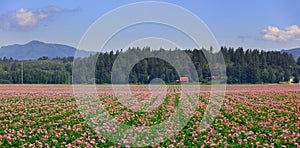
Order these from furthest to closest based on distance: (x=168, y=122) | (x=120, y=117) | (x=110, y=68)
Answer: (x=110, y=68)
(x=120, y=117)
(x=168, y=122)

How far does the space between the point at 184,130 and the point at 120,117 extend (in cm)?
331

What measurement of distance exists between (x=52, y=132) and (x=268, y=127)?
563 centimetres

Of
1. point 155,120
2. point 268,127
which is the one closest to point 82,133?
point 155,120

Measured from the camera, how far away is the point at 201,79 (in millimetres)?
73938

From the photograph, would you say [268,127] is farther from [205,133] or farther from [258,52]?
[258,52]

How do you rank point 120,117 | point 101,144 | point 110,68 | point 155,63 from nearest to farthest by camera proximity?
point 101,144, point 120,117, point 155,63, point 110,68

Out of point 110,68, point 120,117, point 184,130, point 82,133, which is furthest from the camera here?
point 110,68

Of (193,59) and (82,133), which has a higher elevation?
(193,59)

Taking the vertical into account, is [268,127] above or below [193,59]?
below

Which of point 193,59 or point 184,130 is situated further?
point 193,59

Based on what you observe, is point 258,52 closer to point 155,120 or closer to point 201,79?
point 201,79

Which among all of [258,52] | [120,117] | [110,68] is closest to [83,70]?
[110,68]

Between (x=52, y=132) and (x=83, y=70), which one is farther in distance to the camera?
(x=83, y=70)

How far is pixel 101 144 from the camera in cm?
870
